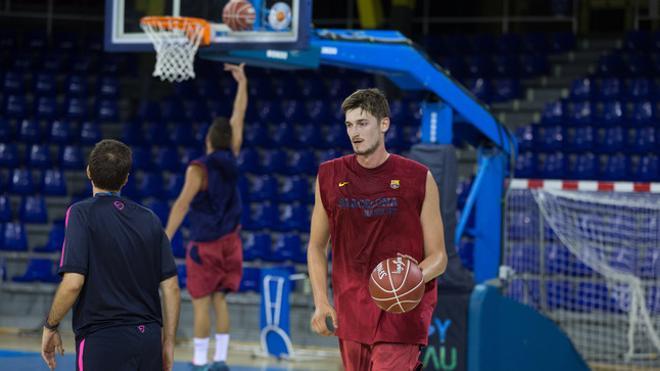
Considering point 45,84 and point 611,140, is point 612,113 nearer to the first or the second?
point 611,140

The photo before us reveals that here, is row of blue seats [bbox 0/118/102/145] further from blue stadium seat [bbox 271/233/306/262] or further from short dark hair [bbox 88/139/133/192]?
short dark hair [bbox 88/139/133/192]

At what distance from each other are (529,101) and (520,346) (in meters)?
8.75

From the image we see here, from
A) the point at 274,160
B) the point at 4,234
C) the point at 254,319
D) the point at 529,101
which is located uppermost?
the point at 529,101

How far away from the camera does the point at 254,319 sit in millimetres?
13711

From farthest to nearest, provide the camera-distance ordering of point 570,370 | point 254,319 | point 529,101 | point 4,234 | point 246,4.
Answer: point 529,101, point 4,234, point 254,319, point 570,370, point 246,4

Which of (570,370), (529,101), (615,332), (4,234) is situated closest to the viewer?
(570,370)

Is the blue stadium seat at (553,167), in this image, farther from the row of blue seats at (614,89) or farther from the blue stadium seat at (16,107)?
the blue stadium seat at (16,107)

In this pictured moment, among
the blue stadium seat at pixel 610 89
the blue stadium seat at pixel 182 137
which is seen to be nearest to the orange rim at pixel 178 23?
the blue stadium seat at pixel 182 137

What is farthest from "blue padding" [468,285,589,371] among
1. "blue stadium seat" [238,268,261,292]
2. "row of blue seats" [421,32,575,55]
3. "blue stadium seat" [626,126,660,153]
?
"row of blue seats" [421,32,575,55]

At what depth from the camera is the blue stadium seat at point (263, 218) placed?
1503 centimetres

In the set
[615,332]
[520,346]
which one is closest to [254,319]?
[615,332]

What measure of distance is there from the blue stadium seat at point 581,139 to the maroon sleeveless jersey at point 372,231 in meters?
10.6

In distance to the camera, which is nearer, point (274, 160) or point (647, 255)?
point (647, 255)

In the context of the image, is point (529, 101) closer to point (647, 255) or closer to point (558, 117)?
point (558, 117)
